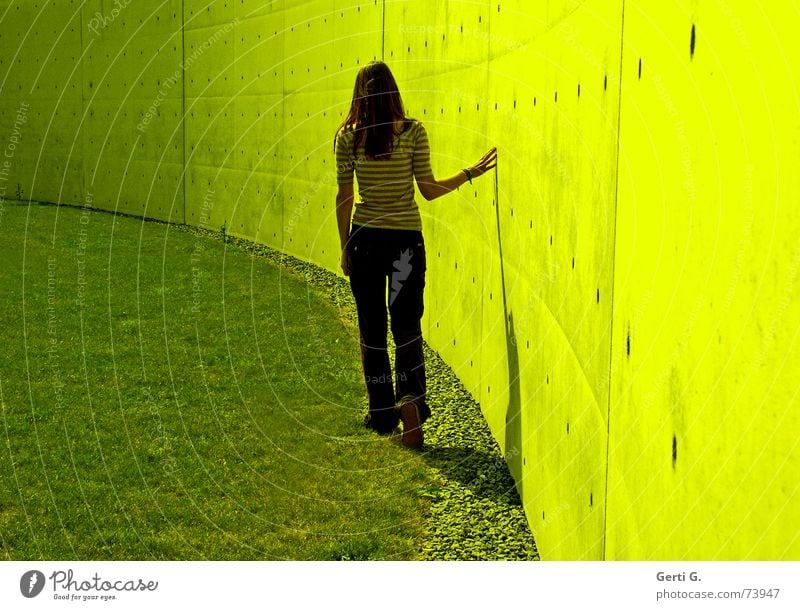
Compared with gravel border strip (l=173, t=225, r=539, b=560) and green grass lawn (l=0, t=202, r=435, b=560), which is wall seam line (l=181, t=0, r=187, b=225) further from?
gravel border strip (l=173, t=225, r=539, b=560)

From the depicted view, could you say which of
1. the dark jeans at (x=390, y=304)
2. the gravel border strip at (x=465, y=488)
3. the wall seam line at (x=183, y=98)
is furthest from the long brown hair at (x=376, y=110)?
the wall seam line at (x=183, y=98)

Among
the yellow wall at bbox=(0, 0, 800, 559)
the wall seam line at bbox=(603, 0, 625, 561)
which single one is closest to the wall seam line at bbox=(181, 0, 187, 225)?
the yellow wall at bbox=(0, 0, 800, 559)

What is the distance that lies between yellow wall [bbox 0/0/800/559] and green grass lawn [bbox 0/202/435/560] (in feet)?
2.70

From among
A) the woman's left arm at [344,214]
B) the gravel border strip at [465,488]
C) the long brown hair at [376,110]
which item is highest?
the long brown hair at [376,110]

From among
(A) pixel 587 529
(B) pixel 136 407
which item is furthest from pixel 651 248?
(B) pixel 136 407

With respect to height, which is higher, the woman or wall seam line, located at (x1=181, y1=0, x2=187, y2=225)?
wall seam line, located at (x1=181, y1=0, x2=187, y2=225)

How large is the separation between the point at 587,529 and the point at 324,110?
7742 mm

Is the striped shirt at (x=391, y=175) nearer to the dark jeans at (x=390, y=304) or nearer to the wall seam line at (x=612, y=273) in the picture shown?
the dark jeans at (x=390, y=304)

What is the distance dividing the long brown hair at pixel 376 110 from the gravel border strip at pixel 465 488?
1.67m

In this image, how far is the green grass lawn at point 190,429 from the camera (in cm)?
495

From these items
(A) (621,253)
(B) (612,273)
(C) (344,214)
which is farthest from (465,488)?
(A) (621,253)

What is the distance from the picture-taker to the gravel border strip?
190 inches

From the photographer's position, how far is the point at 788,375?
6.59 ft
